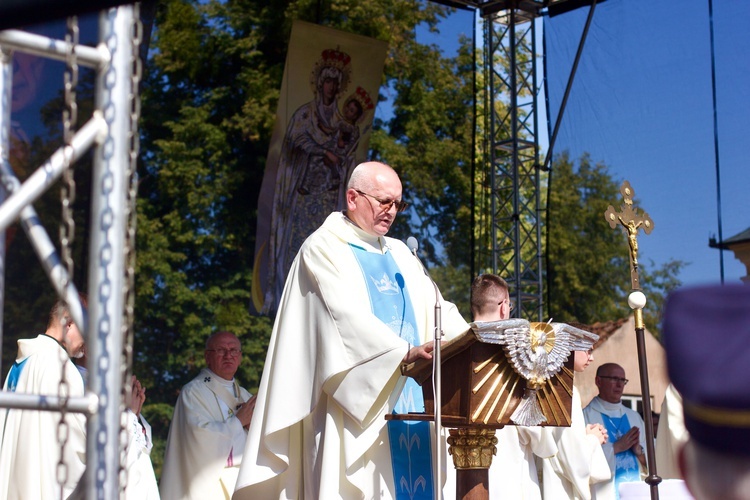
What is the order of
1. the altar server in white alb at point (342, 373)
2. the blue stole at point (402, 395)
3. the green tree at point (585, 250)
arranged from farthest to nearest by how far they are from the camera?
the green tree at point (585, 250) → the blue stole at point (402, 395) → the altar server in white alb at point (342, 373)

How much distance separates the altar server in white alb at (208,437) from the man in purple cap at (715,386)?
560 centimetres

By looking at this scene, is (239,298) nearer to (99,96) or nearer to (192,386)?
(192,386)

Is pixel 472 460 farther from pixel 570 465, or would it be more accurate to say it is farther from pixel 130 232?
pixel 570 465

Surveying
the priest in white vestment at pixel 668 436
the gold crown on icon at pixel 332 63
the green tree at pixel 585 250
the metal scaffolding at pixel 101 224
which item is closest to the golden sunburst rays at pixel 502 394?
the metal scaffolding at pixel 101 224

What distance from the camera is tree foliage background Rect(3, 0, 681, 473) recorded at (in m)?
16.1

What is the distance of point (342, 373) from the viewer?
465 centimetres

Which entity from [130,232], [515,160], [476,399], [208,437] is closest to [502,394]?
[476,399]

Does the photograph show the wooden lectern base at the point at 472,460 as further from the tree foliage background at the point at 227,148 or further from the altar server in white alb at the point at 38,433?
the tree foliage background at the point at 227,148

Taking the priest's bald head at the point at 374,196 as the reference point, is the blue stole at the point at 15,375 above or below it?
below

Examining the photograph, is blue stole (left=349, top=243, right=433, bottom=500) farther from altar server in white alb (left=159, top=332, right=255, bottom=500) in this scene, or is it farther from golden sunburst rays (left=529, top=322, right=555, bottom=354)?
altar server in white alb (left=159, top=332, right=255, bottom=500)

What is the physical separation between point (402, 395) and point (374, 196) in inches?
37.5

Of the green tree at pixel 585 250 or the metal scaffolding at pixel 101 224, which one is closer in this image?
the metal scaffolding at pixel 101 224

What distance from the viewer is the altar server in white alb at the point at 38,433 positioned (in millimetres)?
5789

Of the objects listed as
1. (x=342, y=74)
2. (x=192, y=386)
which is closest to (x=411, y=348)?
(x=192, y=386)
